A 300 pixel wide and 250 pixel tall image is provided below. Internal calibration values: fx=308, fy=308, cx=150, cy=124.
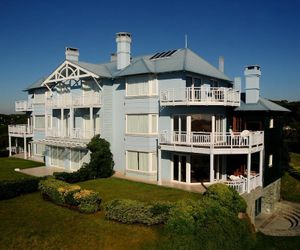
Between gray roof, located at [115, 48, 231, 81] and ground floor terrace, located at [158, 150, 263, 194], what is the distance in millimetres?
7034

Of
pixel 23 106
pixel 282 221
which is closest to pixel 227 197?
pixel 282 221

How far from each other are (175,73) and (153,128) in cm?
512

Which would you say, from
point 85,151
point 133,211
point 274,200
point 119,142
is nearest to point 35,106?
point 85,151

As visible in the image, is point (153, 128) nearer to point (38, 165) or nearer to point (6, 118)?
point (38, 165)

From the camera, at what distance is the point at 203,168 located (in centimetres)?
2542

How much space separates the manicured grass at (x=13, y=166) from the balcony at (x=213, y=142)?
1494 centimetres

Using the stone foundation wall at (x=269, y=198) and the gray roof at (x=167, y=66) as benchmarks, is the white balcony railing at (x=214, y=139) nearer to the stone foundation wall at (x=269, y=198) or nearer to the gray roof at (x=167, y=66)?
the gray roof at (x=167, y=66)

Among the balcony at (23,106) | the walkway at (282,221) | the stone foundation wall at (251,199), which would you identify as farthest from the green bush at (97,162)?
the balcony at (23,106)

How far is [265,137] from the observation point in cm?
2659

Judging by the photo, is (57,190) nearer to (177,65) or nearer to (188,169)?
(188,169)

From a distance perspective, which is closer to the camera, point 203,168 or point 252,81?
point 203,168

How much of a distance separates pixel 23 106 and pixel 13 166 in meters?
10.8

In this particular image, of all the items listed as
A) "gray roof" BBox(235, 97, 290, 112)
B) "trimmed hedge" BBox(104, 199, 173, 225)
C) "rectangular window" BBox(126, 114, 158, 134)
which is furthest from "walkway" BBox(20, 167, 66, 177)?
"gray roof" BBox(235, 97, 290, 112)

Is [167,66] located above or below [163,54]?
below
